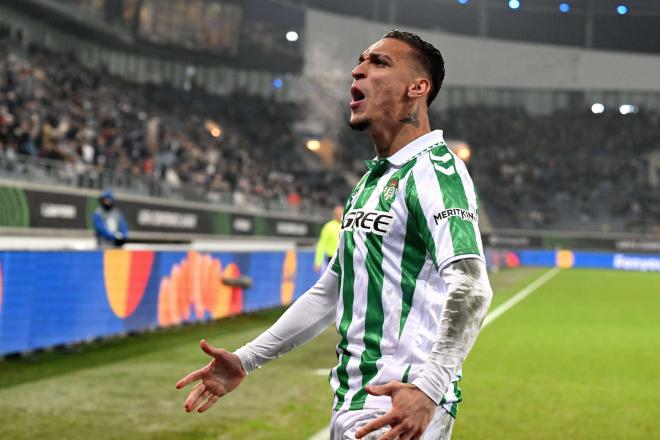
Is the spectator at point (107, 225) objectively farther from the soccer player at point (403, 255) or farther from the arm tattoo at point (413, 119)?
the arm tattoo at point (413, 119)

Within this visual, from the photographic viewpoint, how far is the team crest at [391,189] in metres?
2.82

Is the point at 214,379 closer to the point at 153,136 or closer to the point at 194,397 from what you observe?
the point at 194,397

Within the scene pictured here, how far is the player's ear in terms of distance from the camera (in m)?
2.92

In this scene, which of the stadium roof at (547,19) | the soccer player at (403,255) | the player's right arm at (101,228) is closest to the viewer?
the soccer player at (403,255)

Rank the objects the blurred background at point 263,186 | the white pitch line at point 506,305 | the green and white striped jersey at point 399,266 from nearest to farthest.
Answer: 1. the green and white striped jersey at point 399,266
2. the white pitch line at point 506,305
3. the blurred background at point 263,186

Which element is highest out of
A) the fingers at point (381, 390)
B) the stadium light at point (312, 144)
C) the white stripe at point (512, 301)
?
the stadium light at point (312, 144)

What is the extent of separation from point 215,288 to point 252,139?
3434 cm

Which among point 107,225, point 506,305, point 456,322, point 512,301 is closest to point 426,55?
point 456,322

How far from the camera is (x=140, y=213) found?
2392 centimetres

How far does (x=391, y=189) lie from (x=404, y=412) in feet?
2.43

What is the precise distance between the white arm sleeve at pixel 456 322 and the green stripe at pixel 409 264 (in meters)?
0.19

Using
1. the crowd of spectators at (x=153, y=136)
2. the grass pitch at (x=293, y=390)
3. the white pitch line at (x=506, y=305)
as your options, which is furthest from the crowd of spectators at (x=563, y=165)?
the grass pitch at (x=293, y=390)

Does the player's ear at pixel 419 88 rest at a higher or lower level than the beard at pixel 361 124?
higher

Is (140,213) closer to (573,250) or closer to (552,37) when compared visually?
(573,250)
